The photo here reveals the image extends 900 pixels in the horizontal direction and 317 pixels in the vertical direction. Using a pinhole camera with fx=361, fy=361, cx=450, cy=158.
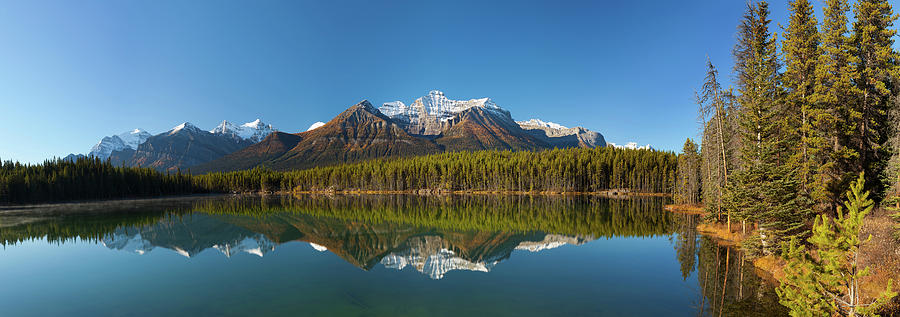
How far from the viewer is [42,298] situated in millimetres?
17641

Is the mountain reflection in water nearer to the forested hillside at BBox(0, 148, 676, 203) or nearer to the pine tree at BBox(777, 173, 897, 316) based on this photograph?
the pine tree at BBox(777, 173, 897, 316)

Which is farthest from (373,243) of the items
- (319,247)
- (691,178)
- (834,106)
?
(691,178)

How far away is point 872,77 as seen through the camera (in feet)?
67.1

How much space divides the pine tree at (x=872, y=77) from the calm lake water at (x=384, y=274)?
9.57m

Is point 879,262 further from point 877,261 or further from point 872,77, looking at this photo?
point 872,77

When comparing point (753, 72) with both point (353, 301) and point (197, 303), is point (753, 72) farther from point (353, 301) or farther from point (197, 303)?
point (197, 303)

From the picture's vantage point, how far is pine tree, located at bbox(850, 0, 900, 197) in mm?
20141

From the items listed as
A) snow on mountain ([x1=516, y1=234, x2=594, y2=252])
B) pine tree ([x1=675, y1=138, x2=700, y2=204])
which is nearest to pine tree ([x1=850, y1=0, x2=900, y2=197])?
snow on mountain ([x1=516, y1=234, x2=594, y2=252])

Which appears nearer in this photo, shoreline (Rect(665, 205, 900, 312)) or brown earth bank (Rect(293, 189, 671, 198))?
shoreline (Rect(665, 205, 900, 312))

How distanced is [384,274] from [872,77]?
30.2 metres

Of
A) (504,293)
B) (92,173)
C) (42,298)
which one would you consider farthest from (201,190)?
(504,293)

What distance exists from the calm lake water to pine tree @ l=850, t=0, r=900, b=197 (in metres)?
9.57

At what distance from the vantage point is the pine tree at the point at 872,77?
2014cm

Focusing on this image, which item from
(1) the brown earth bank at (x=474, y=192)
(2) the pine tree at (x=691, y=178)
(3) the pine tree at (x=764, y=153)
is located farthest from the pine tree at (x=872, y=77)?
(1) the brown earth bank at (x=474, y=192)
